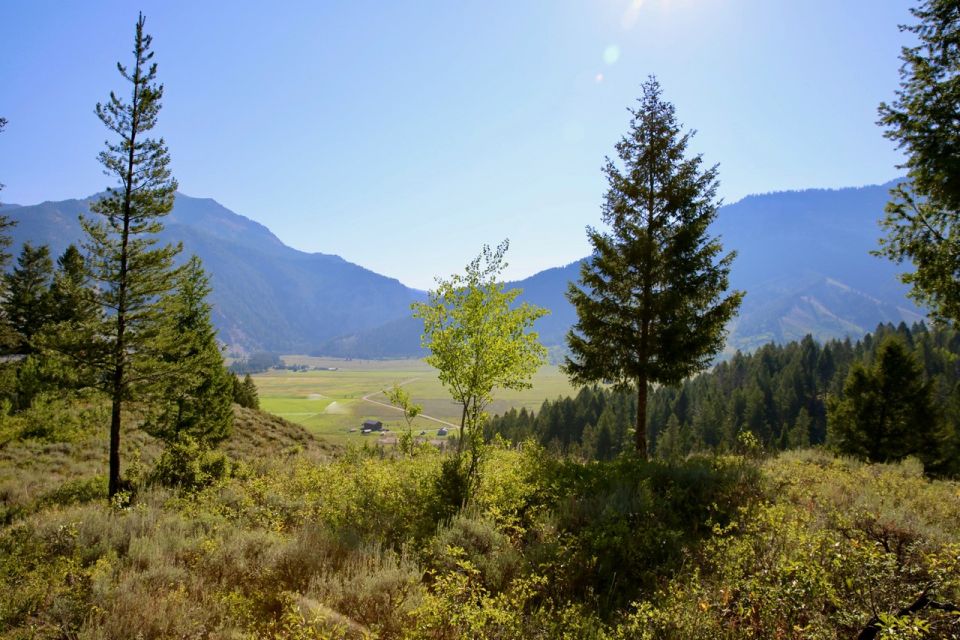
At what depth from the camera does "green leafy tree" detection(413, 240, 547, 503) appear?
9117mm

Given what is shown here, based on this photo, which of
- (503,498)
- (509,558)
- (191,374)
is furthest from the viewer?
(191,374)

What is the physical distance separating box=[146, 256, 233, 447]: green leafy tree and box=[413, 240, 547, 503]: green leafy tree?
12.2 meters

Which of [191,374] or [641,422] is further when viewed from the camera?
[191,374]

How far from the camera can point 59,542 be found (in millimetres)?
6566

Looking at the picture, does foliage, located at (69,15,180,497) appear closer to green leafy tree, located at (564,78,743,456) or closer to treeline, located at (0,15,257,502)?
treeline, located at (0,15,257,502)

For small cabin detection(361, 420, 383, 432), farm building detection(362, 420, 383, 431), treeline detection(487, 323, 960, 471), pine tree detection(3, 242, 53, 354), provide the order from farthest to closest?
farm building detection(362, 420, 383, 431), small cabin detection(361, 420, 383, 432), treeline detection(487, 323, 960, 471), pine tree detection(3, 242, 53, 354)

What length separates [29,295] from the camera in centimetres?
3025

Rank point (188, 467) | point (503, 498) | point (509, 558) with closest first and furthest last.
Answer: point (509, 558) → point (503, 498) → point (188, 467)

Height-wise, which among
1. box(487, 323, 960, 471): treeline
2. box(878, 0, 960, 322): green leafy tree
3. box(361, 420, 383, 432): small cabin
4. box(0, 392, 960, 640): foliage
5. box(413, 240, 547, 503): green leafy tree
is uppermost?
box(878, 0, 960, 322): green leafy tree

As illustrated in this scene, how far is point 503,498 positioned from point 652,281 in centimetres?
875

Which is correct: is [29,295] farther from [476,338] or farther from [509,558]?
[509,558]

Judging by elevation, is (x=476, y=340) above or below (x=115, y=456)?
above

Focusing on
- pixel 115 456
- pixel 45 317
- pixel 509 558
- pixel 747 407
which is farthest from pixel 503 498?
pixel 747 407

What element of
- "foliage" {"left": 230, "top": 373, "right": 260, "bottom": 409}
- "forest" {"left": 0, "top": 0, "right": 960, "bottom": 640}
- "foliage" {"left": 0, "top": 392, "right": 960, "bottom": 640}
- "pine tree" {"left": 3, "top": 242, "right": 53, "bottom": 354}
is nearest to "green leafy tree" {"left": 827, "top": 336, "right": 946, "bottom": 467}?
"forest" {"left": 0, "top": 0, "right": 960, "bottom": 640}
